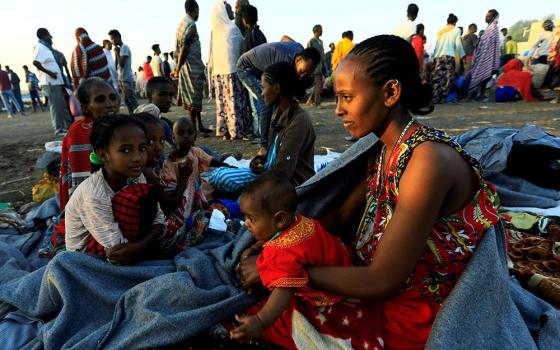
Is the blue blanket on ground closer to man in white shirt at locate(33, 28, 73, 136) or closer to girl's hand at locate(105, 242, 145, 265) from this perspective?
girl's hand at locate(105, 242, 145, 265)

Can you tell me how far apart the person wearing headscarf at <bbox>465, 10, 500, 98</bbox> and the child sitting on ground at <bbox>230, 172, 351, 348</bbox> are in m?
10.7

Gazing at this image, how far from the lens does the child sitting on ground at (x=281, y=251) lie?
130 centimetres

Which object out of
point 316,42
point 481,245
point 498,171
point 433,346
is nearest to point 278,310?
point 433,346

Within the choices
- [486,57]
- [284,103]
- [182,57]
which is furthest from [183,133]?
[486,57]

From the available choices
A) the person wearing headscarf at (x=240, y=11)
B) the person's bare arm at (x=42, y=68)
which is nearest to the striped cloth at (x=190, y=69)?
the person wearing headscarf at (x=240, y=11)

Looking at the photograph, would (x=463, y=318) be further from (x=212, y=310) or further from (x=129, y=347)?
(x=129, y=347)

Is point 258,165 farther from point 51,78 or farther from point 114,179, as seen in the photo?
point 51,78

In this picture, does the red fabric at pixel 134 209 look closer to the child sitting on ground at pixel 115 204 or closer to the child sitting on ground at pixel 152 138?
the child sitting on ground at pixel 115 204

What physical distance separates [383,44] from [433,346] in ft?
3.30

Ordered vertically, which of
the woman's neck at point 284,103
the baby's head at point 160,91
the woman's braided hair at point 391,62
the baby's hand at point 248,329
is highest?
the woman's braided hair at point 391,62

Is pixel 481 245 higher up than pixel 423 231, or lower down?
lower down

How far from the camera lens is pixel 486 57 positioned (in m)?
10.2

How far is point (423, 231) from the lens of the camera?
45.4 inches

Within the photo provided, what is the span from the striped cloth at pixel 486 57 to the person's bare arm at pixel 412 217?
424 inches
